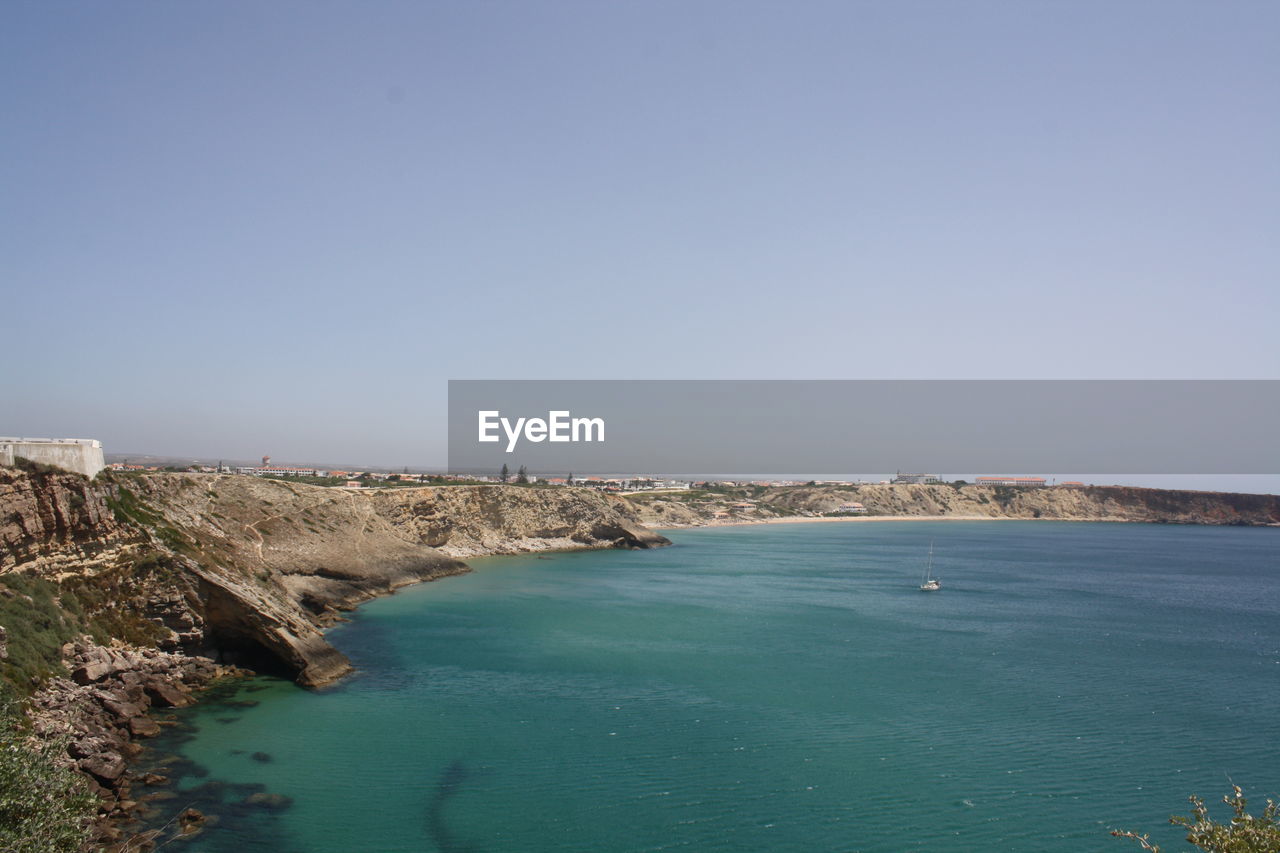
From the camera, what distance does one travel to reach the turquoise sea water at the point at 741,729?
55.8 feet

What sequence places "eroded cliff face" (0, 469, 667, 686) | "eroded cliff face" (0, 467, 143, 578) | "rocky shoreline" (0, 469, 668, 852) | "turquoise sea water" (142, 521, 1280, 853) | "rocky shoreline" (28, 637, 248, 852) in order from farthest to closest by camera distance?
"eroded cliff face" (0, 469, 667, 686), "eroded cliff face" (0, 467, 143, 578), "rocky shoreline" (0, 469, 668, 852), "turquoise sea water" (142, 521, 1280, 853), "rocky shoreline" (28, 637, 248, 852)

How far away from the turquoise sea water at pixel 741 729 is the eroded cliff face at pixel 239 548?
3.09 metres

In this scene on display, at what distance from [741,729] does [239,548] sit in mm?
30515

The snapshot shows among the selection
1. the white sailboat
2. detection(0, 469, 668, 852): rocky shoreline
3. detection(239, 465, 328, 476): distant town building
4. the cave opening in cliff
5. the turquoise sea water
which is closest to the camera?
the turquoise sea water

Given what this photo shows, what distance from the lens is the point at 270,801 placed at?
1767 centimetres

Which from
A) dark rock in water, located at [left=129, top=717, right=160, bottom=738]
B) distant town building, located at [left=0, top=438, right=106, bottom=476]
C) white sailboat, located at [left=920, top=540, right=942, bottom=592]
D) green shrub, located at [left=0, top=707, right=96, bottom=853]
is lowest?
white sailboat, located at [left=920, top=540, right=942, bottom=592]

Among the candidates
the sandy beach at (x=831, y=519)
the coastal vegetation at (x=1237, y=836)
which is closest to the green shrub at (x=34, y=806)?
the coastal vegetation at (x=1237, y=836)

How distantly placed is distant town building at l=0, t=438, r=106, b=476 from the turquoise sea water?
1111 cm

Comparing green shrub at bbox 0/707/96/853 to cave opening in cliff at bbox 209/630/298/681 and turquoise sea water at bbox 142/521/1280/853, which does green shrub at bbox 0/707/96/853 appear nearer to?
turquoise sea water at bbox 142/521/1280/853

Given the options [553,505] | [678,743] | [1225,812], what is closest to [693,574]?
[553,505]

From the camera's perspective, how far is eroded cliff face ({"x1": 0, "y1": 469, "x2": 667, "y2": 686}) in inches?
1052

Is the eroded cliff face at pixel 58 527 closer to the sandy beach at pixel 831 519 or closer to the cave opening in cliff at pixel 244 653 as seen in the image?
the cave opening in cliff at pixel 244 653

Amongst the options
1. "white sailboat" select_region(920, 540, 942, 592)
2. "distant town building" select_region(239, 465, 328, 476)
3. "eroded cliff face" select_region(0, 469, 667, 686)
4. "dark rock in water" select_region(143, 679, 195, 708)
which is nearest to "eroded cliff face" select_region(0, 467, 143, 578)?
"eroded cliff face" select_region(0, 469, 667, 686)

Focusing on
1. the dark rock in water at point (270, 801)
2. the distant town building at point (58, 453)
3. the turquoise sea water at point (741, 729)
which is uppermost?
the distant town building at point (58, 453)
